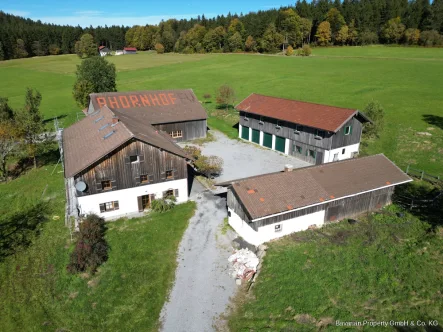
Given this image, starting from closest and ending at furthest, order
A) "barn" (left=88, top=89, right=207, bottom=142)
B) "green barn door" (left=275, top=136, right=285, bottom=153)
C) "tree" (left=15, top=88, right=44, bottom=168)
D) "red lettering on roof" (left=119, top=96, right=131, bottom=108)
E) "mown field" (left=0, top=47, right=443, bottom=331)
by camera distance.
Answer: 1. "mown field" (left=0, top=47, right=443, bottom=331)
2. "tree" (left=15, top=88, right=44, bottom=168)
3. "green barn door" (left=275, top=136, right=285, bottom=153)
4. "barn" (left=88, top=89, right=207, bottom=142)
5. "red lettering on roof" (left=119, top=96, right=131, bottom=108)

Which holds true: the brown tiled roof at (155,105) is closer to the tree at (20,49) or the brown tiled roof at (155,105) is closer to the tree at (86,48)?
the tree at (86,48)

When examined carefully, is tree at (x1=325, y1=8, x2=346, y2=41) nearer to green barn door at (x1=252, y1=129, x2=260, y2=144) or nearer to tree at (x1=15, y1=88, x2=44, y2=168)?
green barn door at (x1=252, y1=129, x2=260, y2=144)

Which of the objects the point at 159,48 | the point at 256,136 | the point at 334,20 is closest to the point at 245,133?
the point at 256,136

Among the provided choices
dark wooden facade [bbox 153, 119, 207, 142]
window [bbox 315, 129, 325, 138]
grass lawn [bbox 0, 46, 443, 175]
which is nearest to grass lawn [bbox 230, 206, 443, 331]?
window [bbox 315, 129, 325, 138]

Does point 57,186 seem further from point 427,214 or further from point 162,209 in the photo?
point 427,214

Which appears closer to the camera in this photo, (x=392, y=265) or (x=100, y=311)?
(x=100, y=311)

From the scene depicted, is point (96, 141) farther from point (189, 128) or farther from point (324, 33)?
point (324, 33)

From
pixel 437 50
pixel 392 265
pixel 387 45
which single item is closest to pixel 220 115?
pixel 392 265

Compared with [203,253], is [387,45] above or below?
above
